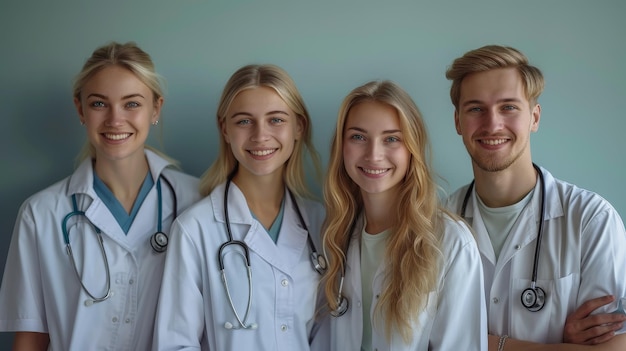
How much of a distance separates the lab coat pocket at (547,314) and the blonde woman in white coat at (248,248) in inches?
28.1

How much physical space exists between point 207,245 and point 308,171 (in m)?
0.68

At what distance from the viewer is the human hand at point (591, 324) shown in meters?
1.74

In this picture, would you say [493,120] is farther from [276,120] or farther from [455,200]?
[276,120]

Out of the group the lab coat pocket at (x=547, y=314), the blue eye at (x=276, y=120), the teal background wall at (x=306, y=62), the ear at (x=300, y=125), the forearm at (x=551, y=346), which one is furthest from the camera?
the teal background wall at (x=306, y=62)

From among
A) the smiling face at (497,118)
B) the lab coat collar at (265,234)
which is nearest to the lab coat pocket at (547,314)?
the smiling face at (497,118)

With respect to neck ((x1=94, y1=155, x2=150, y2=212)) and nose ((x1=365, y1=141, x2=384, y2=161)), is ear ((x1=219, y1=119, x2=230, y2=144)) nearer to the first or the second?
neck ((x1=94, y1=155, x2=150, y2=212))

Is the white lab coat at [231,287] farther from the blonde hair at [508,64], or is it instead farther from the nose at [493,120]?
the blonde hair at [508,64]

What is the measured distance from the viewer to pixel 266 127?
2018 mm

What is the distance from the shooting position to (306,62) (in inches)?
95.3

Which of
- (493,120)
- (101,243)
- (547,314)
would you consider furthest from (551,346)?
(101,243)

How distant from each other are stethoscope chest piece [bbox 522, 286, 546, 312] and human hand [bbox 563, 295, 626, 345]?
10cm

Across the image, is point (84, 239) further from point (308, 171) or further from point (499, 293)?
point (499, 293)

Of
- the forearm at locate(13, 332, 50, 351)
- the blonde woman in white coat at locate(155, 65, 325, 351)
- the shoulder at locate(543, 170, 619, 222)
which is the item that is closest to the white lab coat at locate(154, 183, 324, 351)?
the blonde woman in white coat at locate(155, 65, 325, 351)

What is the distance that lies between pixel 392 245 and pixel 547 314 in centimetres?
57
